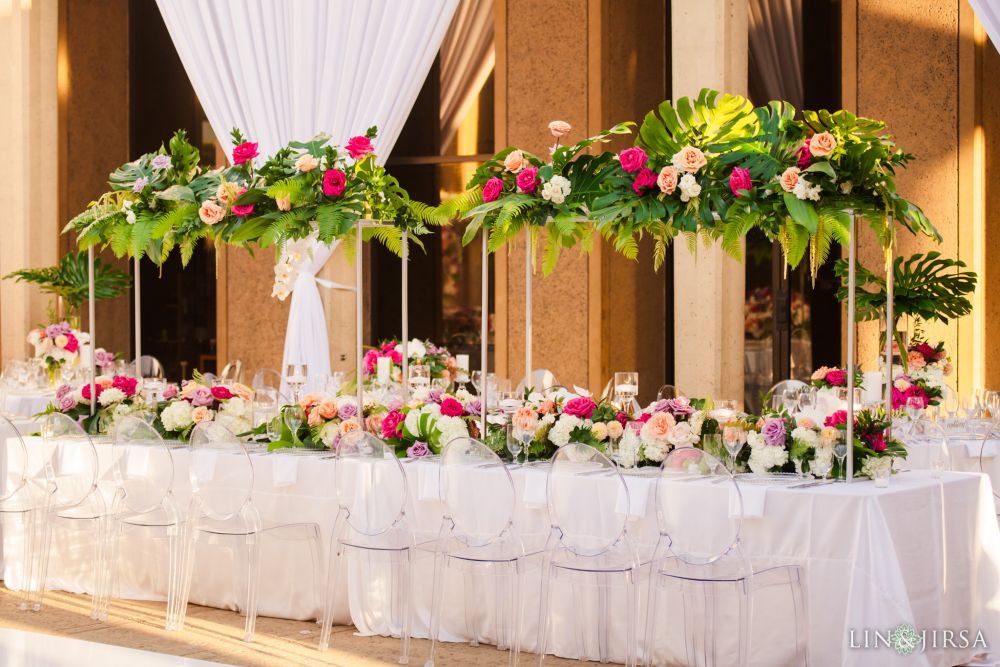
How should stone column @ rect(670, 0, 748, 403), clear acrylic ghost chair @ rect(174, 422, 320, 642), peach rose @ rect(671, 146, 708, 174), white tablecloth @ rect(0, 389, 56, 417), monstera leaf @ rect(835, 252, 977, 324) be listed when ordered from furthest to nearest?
stone column @ rect(670, 0, 748, 403)
white tablecloth @ rect(0, 389, 56, 417)
monstera leaf @ rect(835, 252, 977, 324)
clear acrylic ghost chair @ rect(174, 422, 320, 642)
peach rose @ rect(671, 146, 708, 174)

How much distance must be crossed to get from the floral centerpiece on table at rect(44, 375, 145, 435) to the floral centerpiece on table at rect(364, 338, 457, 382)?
4.72 ft

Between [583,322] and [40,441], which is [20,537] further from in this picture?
[583,322]

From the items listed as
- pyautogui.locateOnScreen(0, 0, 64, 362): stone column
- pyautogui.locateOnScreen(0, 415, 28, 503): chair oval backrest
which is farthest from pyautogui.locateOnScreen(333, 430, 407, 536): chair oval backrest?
pyautogui.locateOnScreen(0, 0, 64, 362): stone column

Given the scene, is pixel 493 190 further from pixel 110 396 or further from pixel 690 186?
pixel 110 396

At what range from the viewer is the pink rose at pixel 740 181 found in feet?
14.7

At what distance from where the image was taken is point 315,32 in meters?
8.80

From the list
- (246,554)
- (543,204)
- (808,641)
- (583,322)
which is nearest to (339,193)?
(543,204)

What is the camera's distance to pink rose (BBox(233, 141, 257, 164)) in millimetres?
5512

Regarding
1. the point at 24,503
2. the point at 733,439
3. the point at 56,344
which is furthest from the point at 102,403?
the point at 733,439

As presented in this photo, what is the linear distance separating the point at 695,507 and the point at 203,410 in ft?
8.07

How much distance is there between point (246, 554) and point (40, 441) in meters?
1.38

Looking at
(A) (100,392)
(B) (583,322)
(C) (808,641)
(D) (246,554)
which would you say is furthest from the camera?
(B) (583,322)

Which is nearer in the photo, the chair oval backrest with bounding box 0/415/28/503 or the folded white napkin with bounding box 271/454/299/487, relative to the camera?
the folded white napkin with bounding box 271/454/299/487

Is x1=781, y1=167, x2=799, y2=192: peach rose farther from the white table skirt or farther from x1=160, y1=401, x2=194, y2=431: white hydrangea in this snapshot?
x1=160, y1=401, x2=194, y2=431: white hydrangea
